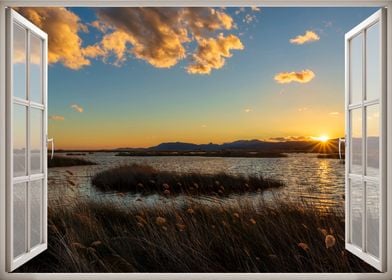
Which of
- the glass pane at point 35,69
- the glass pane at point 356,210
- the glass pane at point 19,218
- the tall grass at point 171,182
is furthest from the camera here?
the tall grass at point 171,182

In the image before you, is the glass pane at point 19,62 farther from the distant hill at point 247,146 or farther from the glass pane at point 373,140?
the distant hill at point 247,146

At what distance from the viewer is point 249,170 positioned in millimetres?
7379

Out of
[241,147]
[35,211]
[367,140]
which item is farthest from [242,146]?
[35,211]

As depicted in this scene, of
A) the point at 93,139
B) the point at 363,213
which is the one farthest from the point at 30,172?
the point at 93,139

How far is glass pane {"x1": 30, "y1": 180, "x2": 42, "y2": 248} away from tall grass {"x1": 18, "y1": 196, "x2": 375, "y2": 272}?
2154mm

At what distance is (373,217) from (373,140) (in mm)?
392

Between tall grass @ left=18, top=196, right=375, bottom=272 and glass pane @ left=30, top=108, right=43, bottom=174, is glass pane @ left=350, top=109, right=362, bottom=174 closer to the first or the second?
glass pane @ left=30, top=108, right=43, bottom=174

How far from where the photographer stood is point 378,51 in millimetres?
2092

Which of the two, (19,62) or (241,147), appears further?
(241,147)

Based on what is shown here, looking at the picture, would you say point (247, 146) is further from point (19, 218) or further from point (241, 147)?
point (19, 218)

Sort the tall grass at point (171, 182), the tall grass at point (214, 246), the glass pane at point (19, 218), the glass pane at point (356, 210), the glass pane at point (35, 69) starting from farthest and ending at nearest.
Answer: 1. the tall grass at point (171, 182)
2. the tall grass at point (214, 246)
3. the glass pane at point (35, 69)
4. the glass pane at point (356, 210)
5. the glass pane at point (19, 218)

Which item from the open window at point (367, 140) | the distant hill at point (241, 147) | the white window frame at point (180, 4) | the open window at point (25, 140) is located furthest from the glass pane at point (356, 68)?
the distant hill at point (241, 147)

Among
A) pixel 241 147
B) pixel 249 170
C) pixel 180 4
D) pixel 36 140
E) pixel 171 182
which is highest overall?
pixel 180 4

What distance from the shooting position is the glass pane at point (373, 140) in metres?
A: 2.10
